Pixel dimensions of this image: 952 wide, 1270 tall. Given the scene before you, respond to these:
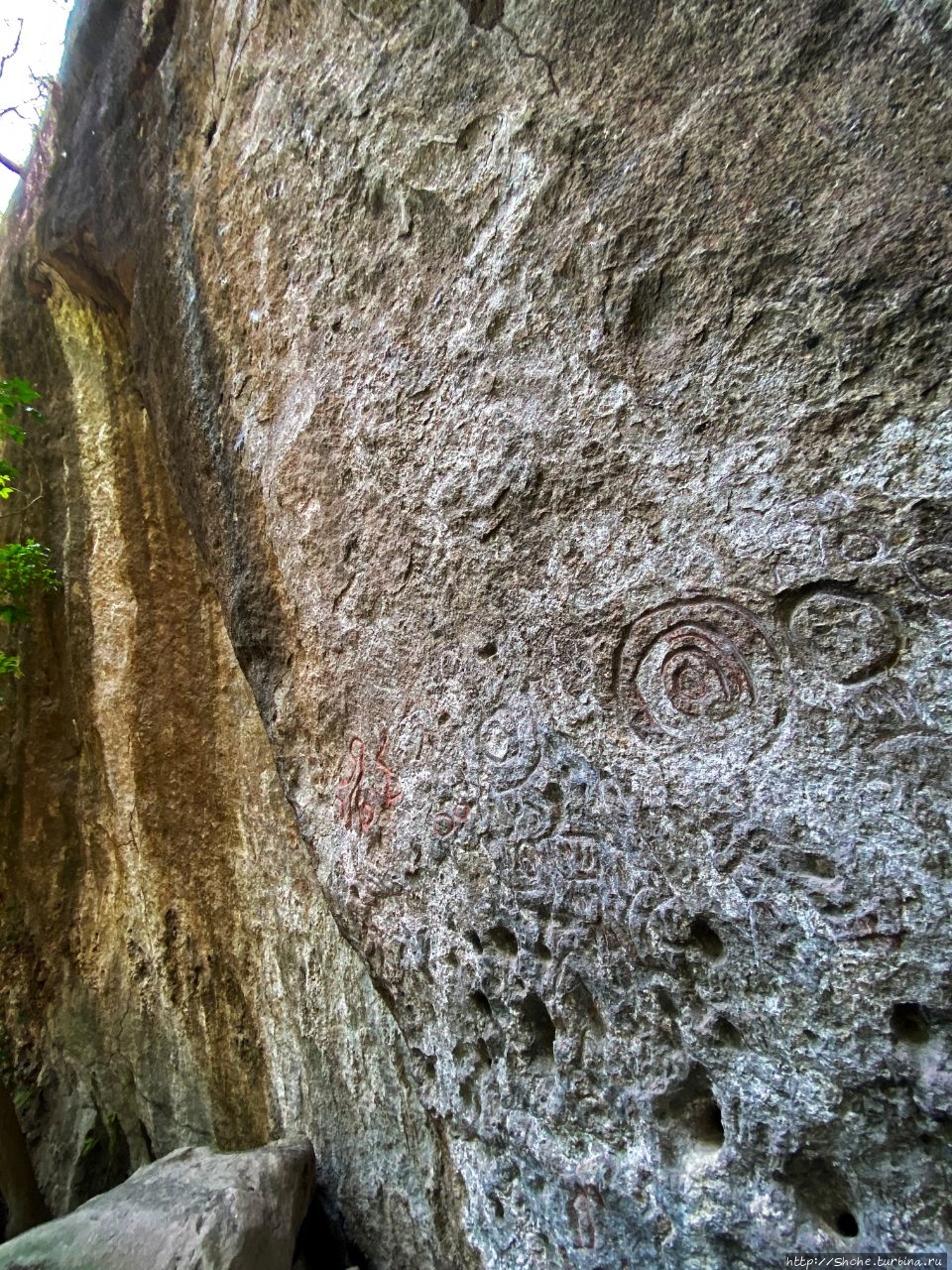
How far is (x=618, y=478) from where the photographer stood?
5.64 ft

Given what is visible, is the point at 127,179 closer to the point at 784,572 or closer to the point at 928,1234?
the point at 784,572

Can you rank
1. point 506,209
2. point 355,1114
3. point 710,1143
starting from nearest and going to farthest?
1. point 710,1143
2. point 506,209
3. point 355,1114

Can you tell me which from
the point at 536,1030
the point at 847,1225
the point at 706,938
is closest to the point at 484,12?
the point at 706,938

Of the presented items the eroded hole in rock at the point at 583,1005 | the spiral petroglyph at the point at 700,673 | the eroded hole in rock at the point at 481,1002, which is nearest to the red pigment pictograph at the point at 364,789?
the eroded hole in rock at the point at 481,1002

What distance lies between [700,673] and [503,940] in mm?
804

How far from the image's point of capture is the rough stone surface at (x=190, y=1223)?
213cm

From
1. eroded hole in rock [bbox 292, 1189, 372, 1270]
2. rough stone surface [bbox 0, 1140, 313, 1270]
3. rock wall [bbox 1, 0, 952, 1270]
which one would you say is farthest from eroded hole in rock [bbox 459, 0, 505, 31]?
eroded hole in rock [bbox 292, 1189, 372, 1270]

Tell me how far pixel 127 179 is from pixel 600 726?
123 inches

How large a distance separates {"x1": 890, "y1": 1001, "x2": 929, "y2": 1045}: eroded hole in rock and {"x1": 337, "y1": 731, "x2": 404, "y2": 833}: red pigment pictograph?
1.20 m

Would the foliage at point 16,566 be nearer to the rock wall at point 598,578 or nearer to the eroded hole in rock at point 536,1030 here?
the rock wall at point 598,578

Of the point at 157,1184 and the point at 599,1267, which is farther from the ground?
the point at 157,1184

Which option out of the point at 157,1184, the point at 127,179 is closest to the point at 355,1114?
the point at 157,1184

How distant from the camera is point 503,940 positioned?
1911 millimetres

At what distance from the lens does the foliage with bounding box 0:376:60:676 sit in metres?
3.47
